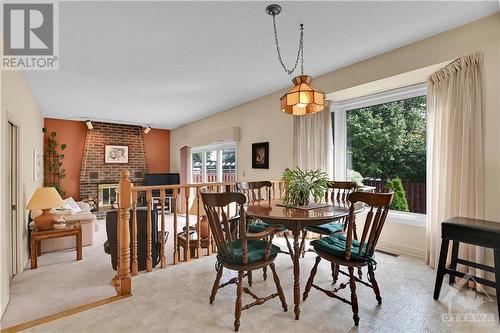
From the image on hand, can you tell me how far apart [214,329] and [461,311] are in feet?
6.31

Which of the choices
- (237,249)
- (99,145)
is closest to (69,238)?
(237,249)

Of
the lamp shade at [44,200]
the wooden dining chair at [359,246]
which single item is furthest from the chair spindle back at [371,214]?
the lamp shade at [44,200]

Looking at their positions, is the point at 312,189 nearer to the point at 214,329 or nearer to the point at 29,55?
the point at 214,329

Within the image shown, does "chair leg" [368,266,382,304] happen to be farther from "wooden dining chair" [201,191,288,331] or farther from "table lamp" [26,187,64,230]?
"table lamp" [26,187,64,230]

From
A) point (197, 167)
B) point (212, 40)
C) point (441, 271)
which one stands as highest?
point (212, 40)

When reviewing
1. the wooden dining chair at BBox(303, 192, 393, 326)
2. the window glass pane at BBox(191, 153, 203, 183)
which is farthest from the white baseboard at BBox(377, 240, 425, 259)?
the window glass pane at BBox(191, 153, 203, 183)

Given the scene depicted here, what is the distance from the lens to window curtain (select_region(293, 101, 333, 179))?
384 centimetres

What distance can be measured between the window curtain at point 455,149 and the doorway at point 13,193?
4.56 metres

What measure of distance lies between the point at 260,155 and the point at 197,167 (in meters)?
3.13

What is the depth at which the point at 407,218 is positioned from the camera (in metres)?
3.30

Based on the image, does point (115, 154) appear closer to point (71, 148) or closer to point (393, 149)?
point (71, 148)

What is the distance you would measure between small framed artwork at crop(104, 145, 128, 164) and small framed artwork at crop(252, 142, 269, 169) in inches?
169

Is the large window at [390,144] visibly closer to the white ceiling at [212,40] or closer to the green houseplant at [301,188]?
the white ceiling at [212,40]

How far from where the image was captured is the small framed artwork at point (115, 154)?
7008 mm
